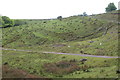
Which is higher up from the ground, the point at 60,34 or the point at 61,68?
the point at 60,34

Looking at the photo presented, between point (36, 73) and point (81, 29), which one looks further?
point (81, 29)

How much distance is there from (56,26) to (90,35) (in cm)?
2886

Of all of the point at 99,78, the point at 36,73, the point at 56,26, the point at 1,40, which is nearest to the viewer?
the point at 99,78

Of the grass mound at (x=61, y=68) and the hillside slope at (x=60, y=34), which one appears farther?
the hillside slope at (x=60, y=34)

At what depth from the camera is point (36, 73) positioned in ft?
112

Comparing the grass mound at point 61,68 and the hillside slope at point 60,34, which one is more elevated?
the hillside slope at point 60,34

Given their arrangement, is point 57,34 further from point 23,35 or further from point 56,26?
point 23,35

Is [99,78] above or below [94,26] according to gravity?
below

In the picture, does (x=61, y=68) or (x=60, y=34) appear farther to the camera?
(x=60, y=34)

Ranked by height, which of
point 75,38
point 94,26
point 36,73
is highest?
point 94,26

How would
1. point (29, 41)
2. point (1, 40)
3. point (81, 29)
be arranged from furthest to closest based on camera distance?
point (81, 29) < point (1, 40) < point (29, 41)

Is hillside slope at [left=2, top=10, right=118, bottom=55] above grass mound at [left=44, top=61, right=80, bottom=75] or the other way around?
above

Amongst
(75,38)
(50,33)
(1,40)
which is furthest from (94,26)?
(1,40)

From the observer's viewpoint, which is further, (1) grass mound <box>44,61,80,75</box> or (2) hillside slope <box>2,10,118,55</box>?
(2) hillside slope <box>2,10,118,55</box>
